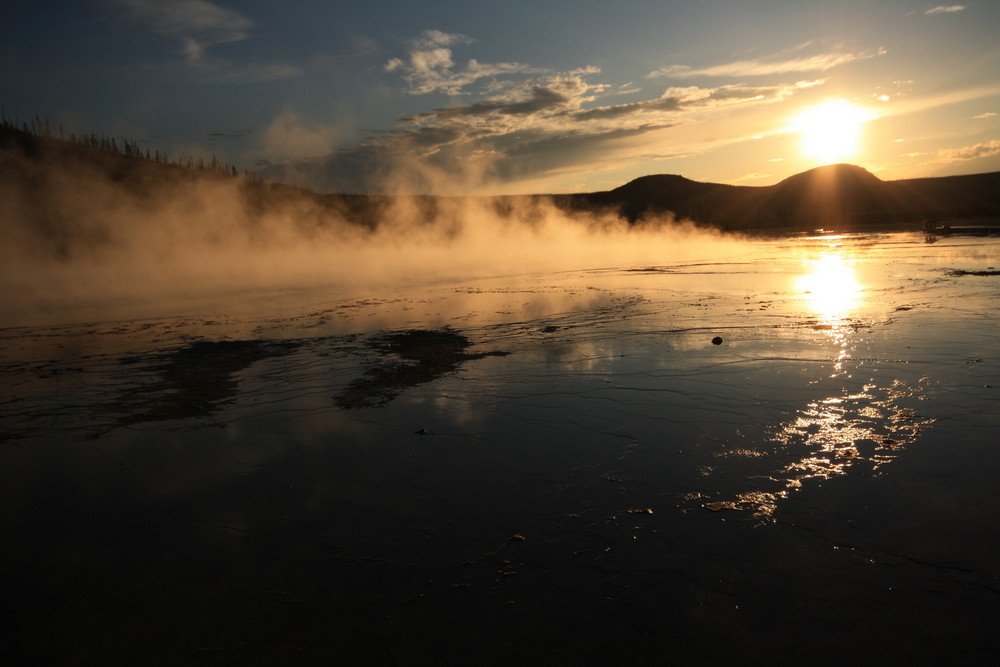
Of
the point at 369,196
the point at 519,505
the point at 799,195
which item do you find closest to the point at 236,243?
the point at 369,196

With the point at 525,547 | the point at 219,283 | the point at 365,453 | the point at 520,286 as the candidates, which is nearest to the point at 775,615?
the point at 525,547

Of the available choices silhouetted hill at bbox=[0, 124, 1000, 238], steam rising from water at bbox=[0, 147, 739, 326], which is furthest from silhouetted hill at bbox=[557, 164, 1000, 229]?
steam rising from water at bbox=[0, 147, 739, 326]

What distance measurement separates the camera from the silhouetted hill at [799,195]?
290 feet

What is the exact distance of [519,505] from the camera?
3.89m

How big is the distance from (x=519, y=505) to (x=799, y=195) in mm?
111969

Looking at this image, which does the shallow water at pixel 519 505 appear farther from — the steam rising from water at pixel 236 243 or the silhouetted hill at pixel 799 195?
the silhouetted hill at pixel 799 195

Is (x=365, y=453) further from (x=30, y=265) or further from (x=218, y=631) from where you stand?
(x=30, y=265)

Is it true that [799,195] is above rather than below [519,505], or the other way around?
above

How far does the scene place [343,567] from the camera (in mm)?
3283

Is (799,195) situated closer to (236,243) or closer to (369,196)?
(369,196)

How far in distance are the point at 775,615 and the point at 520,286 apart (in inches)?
575

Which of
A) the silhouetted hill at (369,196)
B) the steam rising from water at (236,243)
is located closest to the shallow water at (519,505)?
the steam rising from water at (236,243)

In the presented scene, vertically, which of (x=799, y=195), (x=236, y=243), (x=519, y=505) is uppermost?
(x=799, y=195)

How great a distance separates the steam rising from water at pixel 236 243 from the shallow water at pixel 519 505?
10230 millimetres
